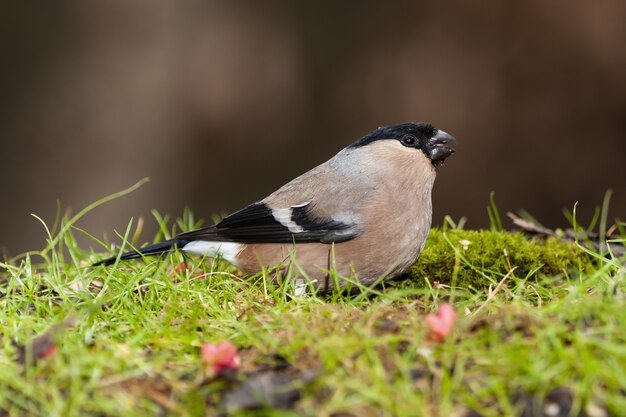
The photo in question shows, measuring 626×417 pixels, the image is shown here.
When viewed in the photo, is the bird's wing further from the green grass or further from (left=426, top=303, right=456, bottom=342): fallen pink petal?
(left=426, top=303, right=456, bottom=342): fallen pink petal

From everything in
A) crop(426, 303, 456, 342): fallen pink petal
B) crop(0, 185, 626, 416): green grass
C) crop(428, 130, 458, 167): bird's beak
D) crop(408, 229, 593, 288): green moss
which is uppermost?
crop(428, 130, 458, 167): bird's beak

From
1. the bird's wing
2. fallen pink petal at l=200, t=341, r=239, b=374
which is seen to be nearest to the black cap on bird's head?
the bird's wing

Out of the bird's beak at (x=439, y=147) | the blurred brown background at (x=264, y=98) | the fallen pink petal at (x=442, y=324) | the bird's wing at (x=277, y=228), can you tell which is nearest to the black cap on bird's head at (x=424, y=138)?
the bird's beak at (x=439, y=147)

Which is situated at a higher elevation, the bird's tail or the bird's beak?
the bird's beak

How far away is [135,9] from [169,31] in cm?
45

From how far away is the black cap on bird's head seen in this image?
501 cm

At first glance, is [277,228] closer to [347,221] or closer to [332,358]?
[347,221]

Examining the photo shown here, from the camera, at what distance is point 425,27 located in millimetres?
9422

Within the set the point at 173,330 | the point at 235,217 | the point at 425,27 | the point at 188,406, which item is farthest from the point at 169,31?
the point at 188,406

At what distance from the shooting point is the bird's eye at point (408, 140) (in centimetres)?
504

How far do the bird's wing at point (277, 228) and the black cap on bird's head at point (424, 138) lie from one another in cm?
71

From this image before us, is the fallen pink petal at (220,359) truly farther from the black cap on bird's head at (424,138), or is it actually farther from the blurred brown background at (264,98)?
the blurred brown background at (264,98)

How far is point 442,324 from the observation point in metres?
2.95

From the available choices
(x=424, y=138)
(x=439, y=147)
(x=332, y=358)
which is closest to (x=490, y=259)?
(x=439, y=147)
